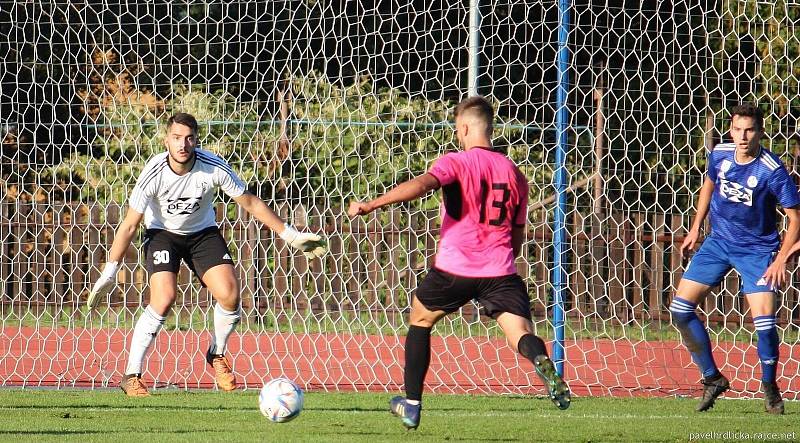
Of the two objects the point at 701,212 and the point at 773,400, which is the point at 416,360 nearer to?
the point at 701,212

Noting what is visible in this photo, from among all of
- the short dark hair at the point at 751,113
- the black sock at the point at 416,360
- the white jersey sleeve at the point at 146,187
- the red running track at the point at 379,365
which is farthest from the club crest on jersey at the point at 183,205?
the short dark hair at the point at 751,113

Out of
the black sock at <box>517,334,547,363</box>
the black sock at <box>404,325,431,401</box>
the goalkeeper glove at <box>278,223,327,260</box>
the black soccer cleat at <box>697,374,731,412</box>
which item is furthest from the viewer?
the black soccer cleat at <box>697,374,731,412</box>

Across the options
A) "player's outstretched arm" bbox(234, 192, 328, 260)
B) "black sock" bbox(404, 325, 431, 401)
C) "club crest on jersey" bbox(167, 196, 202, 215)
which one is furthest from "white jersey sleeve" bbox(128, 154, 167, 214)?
"black sock" bbox(404, 325, 431, 401)

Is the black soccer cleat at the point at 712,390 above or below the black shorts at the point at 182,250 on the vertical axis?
below

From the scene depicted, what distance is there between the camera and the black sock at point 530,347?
5.75m

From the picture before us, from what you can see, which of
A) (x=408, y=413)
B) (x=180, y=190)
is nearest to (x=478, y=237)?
(x=408, y=413)

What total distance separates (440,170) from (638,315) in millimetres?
7480

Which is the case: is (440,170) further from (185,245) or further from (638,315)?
(638,315)

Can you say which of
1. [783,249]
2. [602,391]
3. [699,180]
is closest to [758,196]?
[783,249]

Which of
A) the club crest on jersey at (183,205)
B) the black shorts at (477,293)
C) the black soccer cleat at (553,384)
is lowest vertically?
the black soccer cleat at (553,384)

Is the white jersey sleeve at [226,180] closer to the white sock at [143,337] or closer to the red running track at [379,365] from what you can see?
Answer: the white sock at [143,337]

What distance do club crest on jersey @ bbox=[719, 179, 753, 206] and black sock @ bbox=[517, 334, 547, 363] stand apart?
→ 104 inches

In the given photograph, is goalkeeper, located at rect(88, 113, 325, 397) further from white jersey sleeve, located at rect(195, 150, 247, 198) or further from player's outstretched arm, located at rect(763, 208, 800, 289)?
player's outstretched arm, located at rect(763, 208, 800, 289)

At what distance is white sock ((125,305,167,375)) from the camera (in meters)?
8.20
